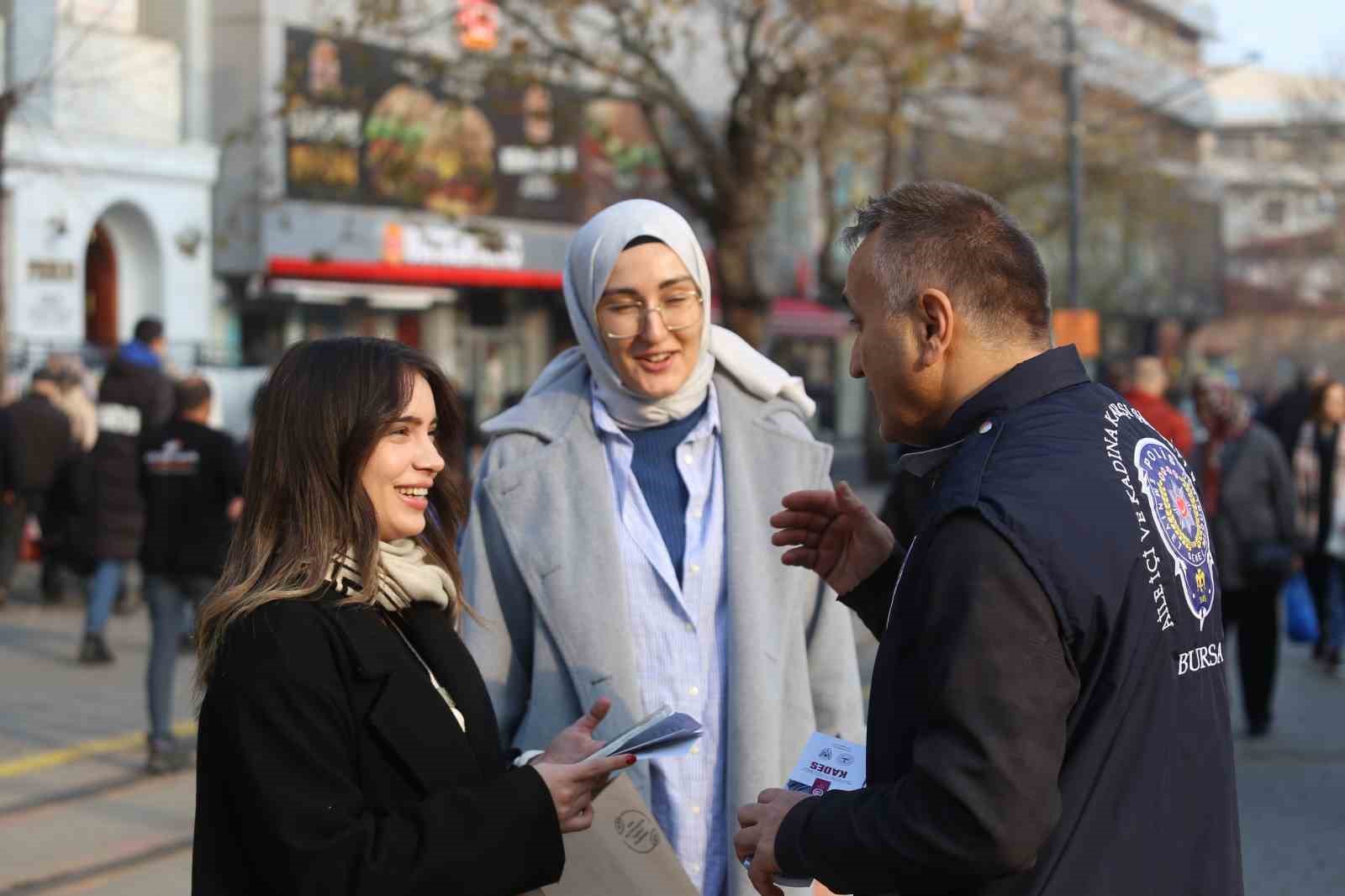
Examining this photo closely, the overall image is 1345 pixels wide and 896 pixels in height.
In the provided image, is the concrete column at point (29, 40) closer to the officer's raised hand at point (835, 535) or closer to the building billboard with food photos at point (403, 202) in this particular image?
→ the building billboard with food photos at point (403, 202)

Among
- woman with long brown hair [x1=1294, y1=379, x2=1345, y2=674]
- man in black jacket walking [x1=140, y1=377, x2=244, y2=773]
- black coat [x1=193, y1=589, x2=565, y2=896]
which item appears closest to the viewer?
black coat [x1=193, y1=589, x2=565, y2=896]

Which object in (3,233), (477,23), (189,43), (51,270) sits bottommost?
(51,270)

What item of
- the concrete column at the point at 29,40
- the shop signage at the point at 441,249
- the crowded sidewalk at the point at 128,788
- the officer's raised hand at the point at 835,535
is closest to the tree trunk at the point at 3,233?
the concrete column at the point at 29,40

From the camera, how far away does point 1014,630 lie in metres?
1.99

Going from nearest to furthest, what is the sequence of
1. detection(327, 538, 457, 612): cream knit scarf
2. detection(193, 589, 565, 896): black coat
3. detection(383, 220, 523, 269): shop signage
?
detection(193, 589, 565, 896): black coat → detection(327, 538, 457, 612): cream knit scarf → detection(383, 220, 523, 269): shop signage

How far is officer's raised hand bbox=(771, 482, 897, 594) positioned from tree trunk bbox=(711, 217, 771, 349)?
14.0m

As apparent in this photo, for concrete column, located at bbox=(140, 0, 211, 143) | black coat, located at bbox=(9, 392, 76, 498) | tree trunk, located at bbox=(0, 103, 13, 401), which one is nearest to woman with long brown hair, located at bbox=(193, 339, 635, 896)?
black coat, located at bbox=(9, 392, 76, 498)

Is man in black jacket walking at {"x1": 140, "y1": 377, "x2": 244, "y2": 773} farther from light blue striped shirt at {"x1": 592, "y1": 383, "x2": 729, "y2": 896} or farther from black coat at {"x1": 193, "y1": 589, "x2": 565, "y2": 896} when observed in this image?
black coat at {"x1": 193, "y1": 589, "x2": 565, "y2": 896}

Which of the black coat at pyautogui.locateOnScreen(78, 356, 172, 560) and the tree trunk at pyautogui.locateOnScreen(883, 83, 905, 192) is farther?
the tree trunk at pyautogui.locateOnScreen(883, 83, 905, 192)

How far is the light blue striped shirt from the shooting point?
326cm

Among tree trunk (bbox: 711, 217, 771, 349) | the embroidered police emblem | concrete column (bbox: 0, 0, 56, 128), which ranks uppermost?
concrete column (bbox: 0, 0, 56, 128)

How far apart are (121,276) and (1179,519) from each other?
23759mm

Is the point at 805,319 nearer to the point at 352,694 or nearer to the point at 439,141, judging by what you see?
the point at 439,141

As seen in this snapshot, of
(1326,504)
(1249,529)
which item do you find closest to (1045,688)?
(1249,529)
